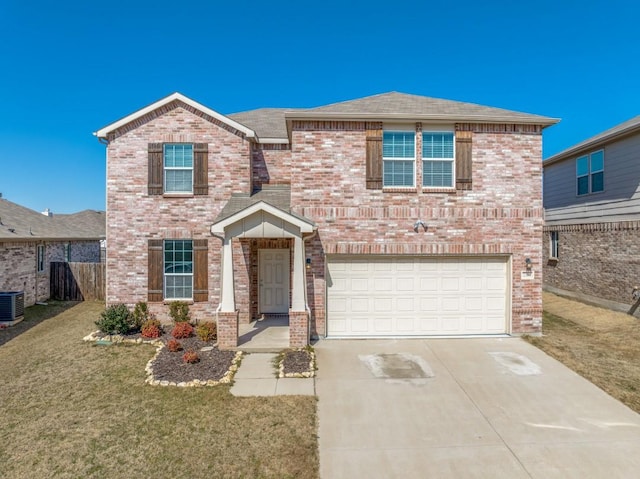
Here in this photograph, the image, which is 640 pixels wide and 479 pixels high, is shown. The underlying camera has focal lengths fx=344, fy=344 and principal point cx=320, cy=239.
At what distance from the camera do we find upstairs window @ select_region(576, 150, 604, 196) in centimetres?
1339

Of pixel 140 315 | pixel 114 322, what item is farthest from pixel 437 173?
pixel 114 322

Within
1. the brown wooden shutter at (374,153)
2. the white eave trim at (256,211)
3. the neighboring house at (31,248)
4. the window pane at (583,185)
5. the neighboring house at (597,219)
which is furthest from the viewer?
the window pane at (583,185)

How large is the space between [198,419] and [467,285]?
7.55m

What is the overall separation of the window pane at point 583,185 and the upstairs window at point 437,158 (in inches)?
332

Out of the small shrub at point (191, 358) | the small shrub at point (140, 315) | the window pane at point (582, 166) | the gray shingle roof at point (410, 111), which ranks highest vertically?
the gray shingle roof at point (410, 111)

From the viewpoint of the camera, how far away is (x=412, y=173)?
9602 millimetres

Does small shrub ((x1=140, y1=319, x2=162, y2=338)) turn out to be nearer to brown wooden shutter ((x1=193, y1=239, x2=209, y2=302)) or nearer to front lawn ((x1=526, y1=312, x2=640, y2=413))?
brown wooden shutter ((x1=193, y1=239, x2=209, y2=302))

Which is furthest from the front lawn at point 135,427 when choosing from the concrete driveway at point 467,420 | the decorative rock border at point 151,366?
the concrete driveway at point 467,420

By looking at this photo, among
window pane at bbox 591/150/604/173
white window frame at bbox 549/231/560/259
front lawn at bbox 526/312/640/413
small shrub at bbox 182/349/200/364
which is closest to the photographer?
front lawn at bbox 526/312/640/413

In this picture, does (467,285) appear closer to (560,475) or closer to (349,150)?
(349,150)

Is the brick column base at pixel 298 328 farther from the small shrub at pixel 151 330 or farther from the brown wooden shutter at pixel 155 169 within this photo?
the brown wooden shutter at pixel 155 169

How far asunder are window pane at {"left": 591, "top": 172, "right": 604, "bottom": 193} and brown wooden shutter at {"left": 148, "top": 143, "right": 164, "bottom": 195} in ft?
Answer: 52.4

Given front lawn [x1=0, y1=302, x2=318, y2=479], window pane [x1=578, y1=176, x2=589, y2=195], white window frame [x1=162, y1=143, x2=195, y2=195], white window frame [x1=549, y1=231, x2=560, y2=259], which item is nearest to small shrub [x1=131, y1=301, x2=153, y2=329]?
front lawn [x1=0, y1=302, x2=318, y2=479]

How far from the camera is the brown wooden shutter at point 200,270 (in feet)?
35.1
